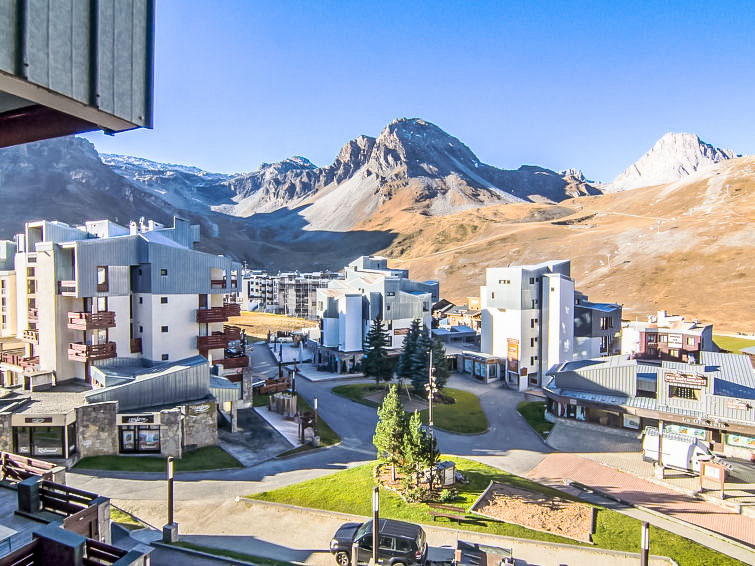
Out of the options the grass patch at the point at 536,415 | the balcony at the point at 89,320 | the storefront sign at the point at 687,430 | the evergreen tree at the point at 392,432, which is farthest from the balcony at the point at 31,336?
the storefront sign at the point at 687,430

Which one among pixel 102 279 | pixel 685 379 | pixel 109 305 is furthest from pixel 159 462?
pixel 685 379

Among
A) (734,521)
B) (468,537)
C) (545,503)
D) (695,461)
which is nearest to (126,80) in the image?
(468,537)

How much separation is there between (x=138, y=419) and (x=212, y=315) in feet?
45.7

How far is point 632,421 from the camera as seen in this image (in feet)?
119

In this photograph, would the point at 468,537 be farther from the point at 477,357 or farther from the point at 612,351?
the point at 612,351

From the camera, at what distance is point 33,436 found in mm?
26719

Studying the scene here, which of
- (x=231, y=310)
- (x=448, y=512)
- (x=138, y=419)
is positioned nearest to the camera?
(x=448, y=512)

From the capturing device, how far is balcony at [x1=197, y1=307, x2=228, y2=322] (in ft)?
134

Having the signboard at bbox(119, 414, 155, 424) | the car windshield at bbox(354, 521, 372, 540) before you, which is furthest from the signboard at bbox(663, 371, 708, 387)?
the signboard at bbox(119, 414, 155, 424)

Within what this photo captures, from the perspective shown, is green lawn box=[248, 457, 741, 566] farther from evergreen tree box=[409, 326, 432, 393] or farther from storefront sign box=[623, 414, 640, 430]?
evergreen tree box=[409, 326, 432, 393]

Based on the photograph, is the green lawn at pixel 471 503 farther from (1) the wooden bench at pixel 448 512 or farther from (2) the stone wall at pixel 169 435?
(2) the stone wall at pixel 169 435

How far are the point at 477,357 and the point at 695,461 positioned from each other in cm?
2853

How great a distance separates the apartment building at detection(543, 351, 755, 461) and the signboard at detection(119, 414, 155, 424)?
31326 mm

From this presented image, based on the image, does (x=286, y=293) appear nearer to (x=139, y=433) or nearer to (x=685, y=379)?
(x=139, y=433)
